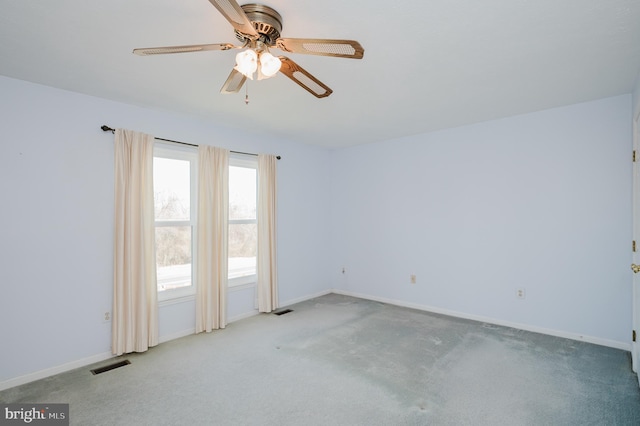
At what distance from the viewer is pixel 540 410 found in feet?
7.29

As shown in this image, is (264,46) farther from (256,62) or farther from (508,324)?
(508,324)

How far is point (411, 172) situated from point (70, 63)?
399 cm

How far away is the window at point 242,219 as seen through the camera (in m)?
4.31

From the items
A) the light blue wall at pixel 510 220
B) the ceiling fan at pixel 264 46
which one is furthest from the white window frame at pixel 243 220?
the ceiling fan at pixel 264 46

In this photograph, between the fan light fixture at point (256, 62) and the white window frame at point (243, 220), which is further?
the white window frame at point (243, 220)

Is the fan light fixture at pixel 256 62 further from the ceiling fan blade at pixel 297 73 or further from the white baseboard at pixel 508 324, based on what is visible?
the white baseboard at pixel 508 324

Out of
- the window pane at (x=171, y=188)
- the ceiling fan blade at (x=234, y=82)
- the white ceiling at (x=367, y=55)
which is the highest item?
the white ceiling at (x=367, y=55)

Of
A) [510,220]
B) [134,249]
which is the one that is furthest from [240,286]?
[510,220]

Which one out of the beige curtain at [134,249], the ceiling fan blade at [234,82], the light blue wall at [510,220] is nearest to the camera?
the ceiling fan blade at [234,82]

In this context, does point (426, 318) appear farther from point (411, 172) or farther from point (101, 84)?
point (101, 84)

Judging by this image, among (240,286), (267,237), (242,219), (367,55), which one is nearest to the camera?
(367,55)

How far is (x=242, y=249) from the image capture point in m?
4.42

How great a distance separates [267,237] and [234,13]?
335 cm

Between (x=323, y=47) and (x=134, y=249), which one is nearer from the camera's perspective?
(x=323, y=47)
